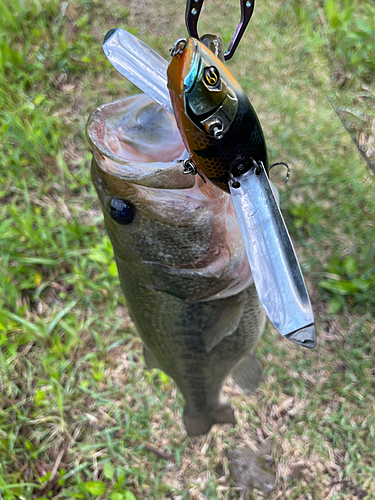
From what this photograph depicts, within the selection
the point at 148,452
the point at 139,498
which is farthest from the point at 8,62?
the point at 139,498

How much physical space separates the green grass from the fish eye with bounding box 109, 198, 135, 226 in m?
1.62

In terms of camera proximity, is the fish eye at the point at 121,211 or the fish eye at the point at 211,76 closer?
the fish eye at the point at 211,76

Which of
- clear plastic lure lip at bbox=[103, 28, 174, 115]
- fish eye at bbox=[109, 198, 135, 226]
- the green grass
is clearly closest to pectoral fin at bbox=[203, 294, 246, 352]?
fish eye at bbox=[109, 198, 135, 226]

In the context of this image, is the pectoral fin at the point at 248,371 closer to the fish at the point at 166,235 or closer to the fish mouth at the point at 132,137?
the fish at the point at 166,235

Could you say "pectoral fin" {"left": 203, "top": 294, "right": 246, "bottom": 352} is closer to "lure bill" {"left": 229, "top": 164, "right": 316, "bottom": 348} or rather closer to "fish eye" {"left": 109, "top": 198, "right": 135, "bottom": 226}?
"fish eye" {"left": 109, "top": 198, "right": 135, "bottom": 226}

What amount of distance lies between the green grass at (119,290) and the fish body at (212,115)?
1.88 meters

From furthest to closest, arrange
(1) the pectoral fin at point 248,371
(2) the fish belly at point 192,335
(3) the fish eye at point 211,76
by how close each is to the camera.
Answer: (1) the pectoral fin at point 248,371, (2) the fish belly at point 192,335, (3) the fish eye at point 211,76

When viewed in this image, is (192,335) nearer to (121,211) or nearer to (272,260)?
(121,211)

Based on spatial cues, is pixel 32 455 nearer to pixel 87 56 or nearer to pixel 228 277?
pixel 228 277

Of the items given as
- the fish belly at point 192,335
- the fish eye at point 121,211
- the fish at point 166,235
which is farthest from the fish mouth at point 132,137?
the fish belly at point 192,335

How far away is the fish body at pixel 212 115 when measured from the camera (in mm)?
666

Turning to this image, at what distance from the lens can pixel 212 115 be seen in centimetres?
70

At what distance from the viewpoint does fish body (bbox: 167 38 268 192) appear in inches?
26.2

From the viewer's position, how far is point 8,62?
10.4 feet
